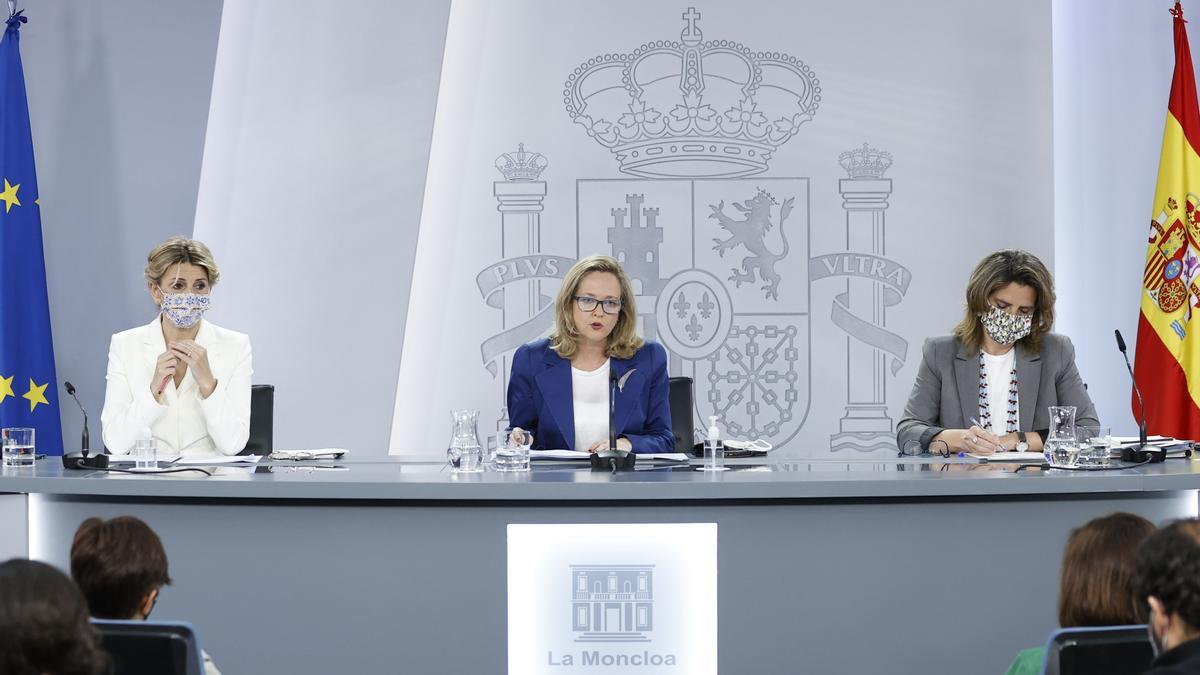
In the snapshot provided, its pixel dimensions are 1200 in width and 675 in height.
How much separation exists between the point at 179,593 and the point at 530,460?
100cm

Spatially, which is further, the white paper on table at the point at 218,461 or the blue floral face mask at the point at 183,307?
the blue floral face mask at the point at 183,307

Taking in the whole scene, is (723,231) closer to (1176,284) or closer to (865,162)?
(865,162)

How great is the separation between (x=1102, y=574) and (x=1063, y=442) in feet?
4.45

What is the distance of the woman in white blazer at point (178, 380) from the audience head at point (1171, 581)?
2.78 m

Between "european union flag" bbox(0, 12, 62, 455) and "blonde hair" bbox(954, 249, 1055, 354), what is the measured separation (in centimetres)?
382

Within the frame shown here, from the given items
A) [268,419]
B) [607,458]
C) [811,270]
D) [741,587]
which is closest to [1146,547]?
[741,587]

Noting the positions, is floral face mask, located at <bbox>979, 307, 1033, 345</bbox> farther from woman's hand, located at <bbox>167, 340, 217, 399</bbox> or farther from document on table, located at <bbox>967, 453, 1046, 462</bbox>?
woman's hand, located at <bbox>167, 340, 217, 399</bbox>

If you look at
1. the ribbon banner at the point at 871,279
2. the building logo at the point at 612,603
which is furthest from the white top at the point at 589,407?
the ribbon banner at the point at 871,279

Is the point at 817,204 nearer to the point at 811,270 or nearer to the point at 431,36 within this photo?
the point at 811,270

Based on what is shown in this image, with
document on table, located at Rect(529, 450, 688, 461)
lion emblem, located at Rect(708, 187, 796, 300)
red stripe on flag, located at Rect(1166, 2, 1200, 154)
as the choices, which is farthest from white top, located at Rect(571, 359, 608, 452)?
red stripe on flag, located at Rect(1166, 2, 1200, 154)

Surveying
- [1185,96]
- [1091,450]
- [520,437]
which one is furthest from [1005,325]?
[1185,96]

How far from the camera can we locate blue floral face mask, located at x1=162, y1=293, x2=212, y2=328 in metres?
3.56

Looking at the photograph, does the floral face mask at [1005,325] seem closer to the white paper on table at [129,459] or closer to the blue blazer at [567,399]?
the blue blazer at [567,399]

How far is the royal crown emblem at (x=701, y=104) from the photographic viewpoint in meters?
5.38
